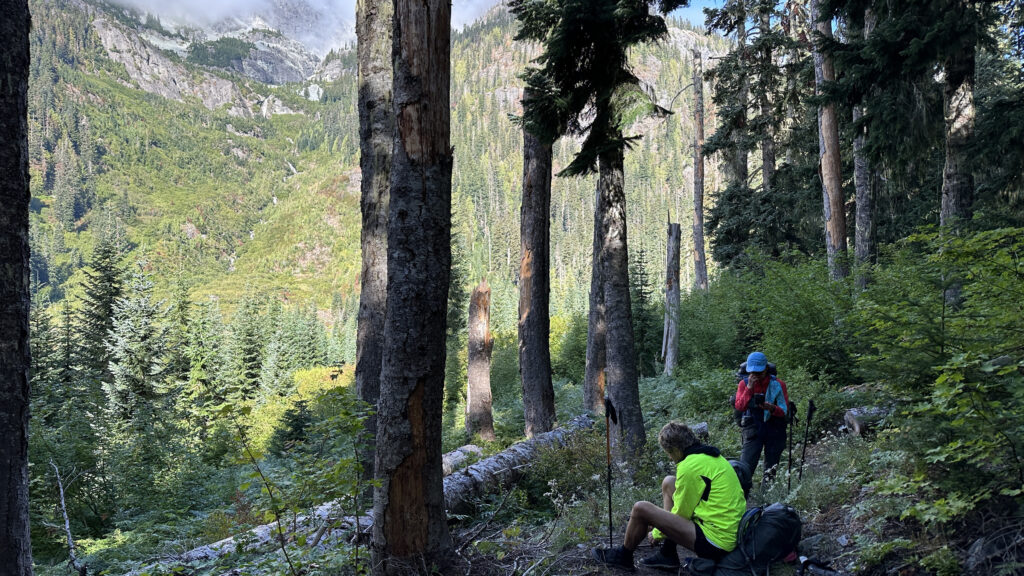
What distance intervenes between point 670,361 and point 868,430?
10.3m

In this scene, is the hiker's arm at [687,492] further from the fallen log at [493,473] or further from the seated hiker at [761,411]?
the fallen log at [493,473]

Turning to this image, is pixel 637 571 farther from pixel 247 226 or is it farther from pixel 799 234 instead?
pixel 247 226

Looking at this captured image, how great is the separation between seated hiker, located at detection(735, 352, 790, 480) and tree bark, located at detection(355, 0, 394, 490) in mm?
3916

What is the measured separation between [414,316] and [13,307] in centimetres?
217

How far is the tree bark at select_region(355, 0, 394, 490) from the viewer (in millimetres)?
5891

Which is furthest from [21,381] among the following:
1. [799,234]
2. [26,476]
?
[799,234]

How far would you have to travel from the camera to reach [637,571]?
4363 mm

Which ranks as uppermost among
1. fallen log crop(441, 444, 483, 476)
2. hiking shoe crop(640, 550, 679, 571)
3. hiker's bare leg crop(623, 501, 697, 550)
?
hiker's bare leg crop(623, 501, 697, 550)

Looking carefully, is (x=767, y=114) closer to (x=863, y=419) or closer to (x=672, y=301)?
(x=672, y=301)

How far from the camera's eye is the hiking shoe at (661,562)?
14.5 ft

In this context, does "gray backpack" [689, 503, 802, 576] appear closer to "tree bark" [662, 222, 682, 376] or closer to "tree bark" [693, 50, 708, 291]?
"tree bark" [662, 222, 682, 376]

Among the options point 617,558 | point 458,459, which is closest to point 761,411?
point 617,558

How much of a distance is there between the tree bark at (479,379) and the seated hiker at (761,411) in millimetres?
6353

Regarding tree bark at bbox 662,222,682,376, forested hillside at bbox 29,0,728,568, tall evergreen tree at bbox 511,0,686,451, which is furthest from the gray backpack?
tree bark at bbox 662,222,682,376
